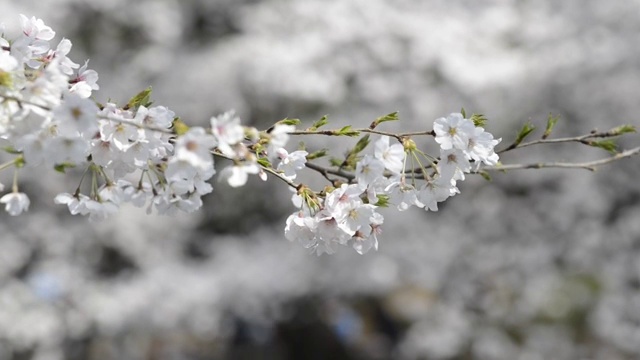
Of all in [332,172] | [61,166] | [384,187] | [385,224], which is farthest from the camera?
[385,224]

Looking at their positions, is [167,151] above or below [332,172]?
below

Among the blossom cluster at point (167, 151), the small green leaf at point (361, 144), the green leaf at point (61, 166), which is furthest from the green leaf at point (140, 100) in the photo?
the small green leaf at point (361, 144)

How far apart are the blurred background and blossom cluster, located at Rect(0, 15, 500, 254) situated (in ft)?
13.3

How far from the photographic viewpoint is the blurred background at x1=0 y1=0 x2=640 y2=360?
5.16 meters

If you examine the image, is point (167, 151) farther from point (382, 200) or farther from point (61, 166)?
point (382, 200)

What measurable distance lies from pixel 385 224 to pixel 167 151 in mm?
4417

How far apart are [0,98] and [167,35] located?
15.8ft

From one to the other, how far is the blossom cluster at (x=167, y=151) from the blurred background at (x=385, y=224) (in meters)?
4.04

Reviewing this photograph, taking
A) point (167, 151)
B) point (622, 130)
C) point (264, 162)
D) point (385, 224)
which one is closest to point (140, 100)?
point (167, 151)

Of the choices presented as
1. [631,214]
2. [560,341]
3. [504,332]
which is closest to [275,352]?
[504,332]

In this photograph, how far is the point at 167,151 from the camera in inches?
48.0

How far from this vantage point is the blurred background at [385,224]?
5160mm

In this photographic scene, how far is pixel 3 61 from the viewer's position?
1065mm

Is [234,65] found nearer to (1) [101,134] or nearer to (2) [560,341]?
(2) [560,341]
